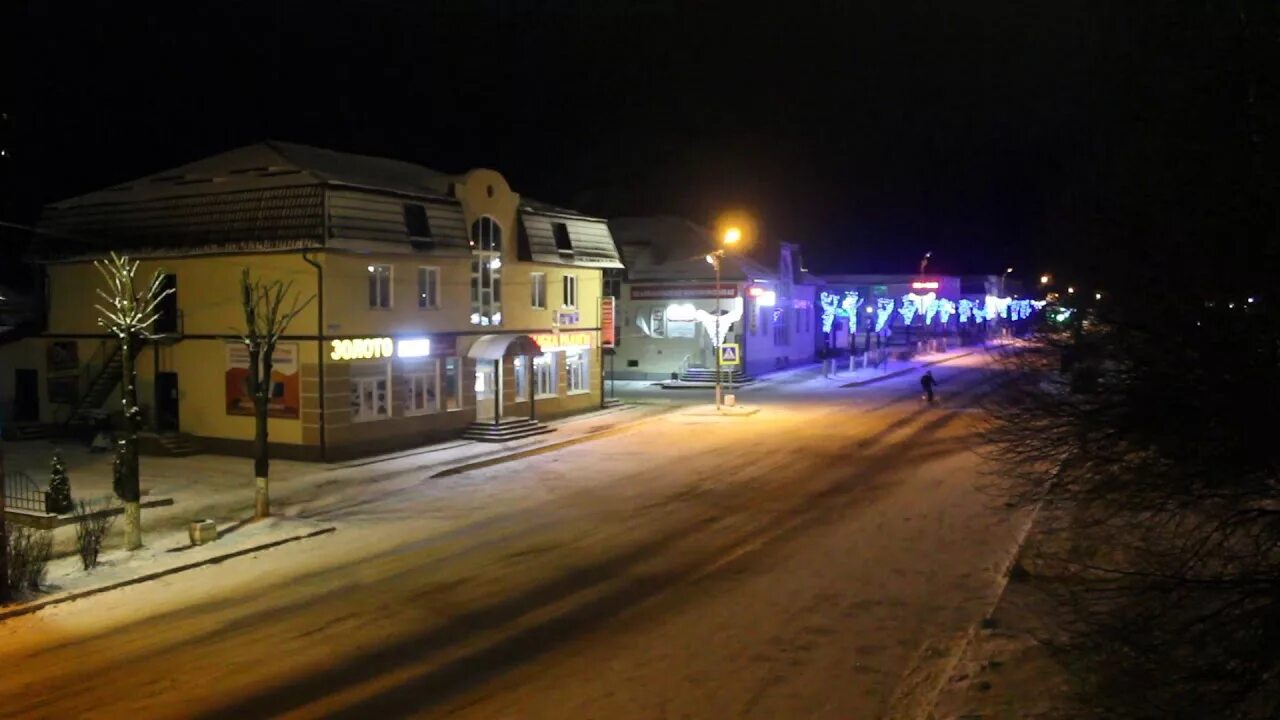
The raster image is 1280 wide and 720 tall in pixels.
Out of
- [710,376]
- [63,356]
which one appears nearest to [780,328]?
[710,376]

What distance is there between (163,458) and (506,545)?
15.2 meters

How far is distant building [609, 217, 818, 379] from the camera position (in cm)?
5316

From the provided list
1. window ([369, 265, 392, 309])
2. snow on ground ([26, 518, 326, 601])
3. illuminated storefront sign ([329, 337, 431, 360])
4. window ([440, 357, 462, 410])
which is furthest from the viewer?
window ([440, 357, 462, 410])

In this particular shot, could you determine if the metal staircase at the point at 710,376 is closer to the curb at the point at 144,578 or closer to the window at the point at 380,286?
the window at the point at 380,286

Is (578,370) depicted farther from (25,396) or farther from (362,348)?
(25,396)

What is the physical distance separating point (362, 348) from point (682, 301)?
28.2m

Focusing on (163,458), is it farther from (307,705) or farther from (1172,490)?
(1172,490)

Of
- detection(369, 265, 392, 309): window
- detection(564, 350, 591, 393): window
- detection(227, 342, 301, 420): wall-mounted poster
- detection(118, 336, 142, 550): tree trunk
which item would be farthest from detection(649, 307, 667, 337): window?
detection(118, 336, 142, 550): tree trunk

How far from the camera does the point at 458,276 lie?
104 feet

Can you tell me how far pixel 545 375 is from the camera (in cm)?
3653

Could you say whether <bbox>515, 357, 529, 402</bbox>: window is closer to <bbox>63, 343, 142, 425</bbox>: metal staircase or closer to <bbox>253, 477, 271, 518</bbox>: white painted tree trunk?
<bbox>63, 343, 142, 425</bbox>: metal staircase

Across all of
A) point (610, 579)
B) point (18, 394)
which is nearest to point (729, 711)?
point (610, 579)

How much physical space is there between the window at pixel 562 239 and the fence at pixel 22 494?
19023mm

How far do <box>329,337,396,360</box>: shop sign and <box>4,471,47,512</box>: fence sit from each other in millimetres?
7638
